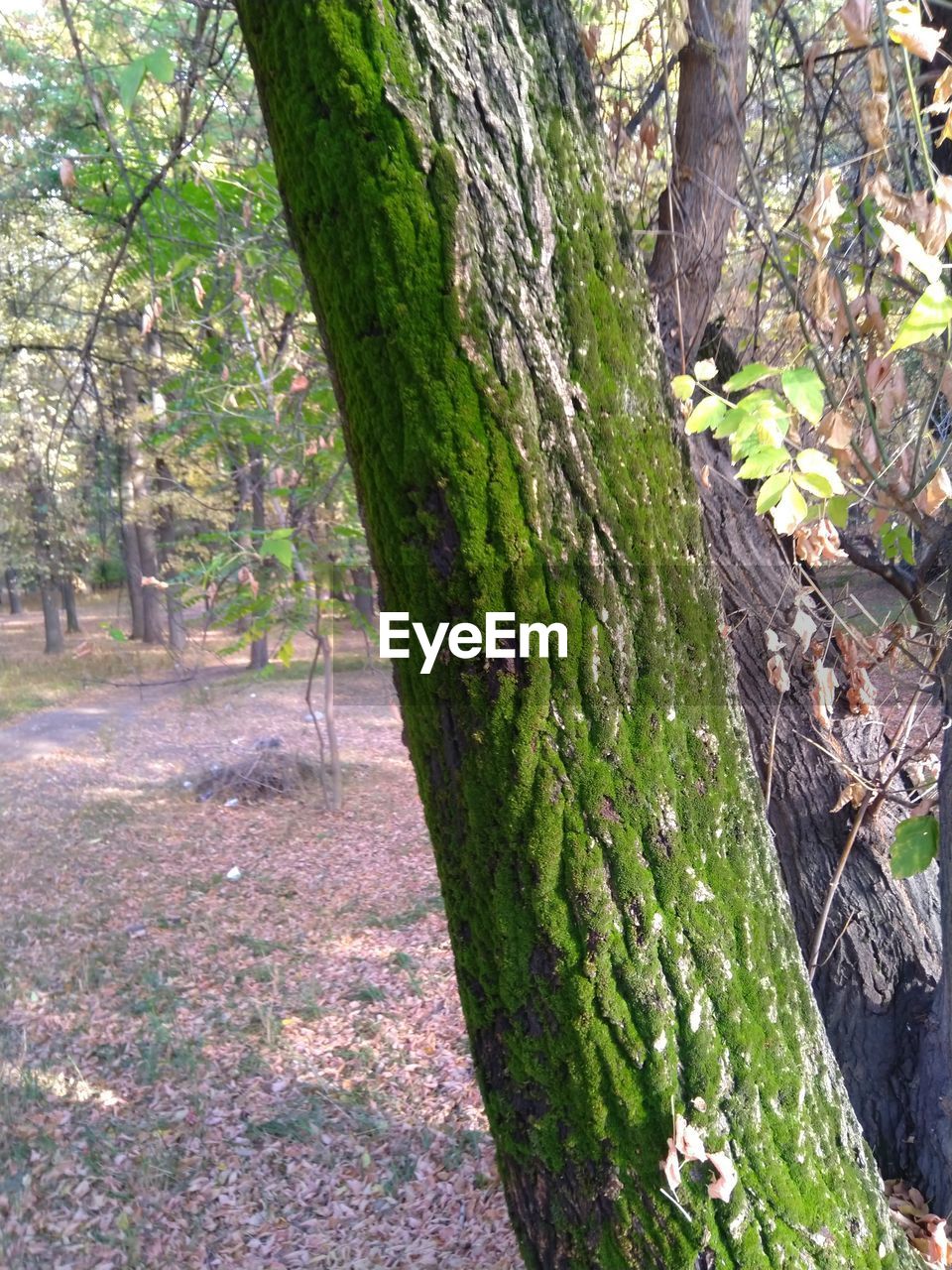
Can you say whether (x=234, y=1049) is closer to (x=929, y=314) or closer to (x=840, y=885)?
(x=840, y=885)

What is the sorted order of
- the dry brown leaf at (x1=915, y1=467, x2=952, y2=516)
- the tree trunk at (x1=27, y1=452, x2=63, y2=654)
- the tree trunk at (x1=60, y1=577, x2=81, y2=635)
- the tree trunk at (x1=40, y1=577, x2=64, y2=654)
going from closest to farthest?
the dry brown leaf at (x1=915, y1=467, x2=952, y2=516)
the tree trunk at (x1=27, y1=452, x2=63, y2=654)
the tree trunk at (x1=40, y1=577, x2=64, y2=654)
the tree trunk at (x1=60, y1=577, x2=81, y2=635)

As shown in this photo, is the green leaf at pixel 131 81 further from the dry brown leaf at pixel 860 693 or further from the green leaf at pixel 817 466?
the dry brown leaf at pixel 860 693

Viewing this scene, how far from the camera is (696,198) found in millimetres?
2596

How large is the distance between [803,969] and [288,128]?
5.46 ft

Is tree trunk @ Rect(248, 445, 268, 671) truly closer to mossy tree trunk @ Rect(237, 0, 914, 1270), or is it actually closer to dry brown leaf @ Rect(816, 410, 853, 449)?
dry brown leaf @ Rect(816, 410, 853, 449)

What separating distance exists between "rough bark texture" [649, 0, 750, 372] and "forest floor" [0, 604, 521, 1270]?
324cm

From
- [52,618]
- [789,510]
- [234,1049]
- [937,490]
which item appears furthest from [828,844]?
[52,618]

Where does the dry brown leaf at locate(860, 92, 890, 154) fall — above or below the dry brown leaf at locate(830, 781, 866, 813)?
above

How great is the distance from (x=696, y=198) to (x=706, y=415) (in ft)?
4.89

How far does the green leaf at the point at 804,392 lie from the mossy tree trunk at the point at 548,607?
0.75 feet

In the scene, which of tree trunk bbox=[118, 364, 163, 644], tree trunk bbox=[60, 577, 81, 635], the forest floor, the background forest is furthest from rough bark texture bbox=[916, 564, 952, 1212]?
tree trunk bbox=[60, 577, 81, 635]

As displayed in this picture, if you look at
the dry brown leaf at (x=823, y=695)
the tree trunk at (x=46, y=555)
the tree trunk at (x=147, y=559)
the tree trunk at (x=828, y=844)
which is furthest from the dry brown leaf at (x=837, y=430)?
the tree trunk at (x=46, y=555)

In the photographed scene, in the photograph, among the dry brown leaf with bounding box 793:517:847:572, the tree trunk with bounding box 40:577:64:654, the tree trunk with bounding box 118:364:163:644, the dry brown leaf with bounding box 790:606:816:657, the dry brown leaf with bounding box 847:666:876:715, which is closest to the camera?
the dry brown leaf with bounding box 793:517:847:572

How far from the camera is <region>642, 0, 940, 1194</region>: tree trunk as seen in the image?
233 cm
